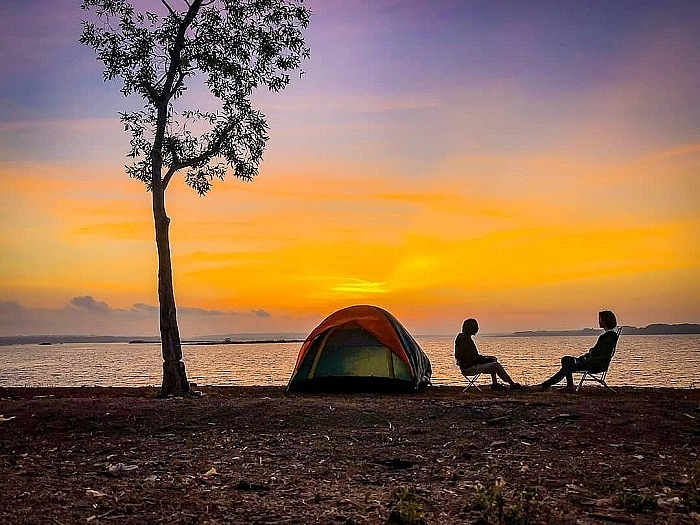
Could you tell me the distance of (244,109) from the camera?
1838 cm

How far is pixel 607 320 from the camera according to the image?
16.1 meters

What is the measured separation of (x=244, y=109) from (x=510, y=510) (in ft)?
46.3

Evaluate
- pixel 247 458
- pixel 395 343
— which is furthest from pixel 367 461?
pixel 395 343

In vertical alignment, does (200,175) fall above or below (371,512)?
above

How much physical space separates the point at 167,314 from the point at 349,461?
28.9 feet

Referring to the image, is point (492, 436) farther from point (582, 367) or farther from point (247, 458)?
point (582, 367)

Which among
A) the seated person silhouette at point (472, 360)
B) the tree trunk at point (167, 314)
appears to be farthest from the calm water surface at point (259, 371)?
the tree trunk at point (167, 314)

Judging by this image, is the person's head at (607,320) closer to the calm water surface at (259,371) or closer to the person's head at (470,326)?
the person's head at (470,326)

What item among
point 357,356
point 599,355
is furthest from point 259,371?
point 599,355

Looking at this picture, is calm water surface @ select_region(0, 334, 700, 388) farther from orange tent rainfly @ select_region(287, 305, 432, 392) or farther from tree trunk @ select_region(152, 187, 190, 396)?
tree trunk @ select_region(152, 187, 190, 396)

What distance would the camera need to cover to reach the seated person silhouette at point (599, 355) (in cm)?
1582

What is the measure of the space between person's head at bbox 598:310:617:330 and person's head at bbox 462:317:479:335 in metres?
2.86

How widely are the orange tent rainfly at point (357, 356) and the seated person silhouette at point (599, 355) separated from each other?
3.48m

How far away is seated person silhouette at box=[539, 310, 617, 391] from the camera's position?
1582 cm
